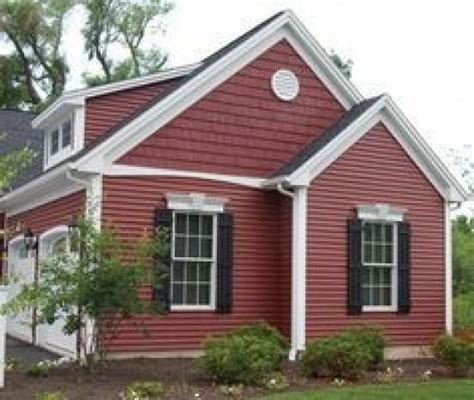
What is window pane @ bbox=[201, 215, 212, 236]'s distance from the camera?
654 inches

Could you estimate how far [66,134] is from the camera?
1852 centimetres

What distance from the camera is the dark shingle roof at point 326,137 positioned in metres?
17.0

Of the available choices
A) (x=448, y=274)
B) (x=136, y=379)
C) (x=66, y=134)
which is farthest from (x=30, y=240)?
(x=448, y=274)

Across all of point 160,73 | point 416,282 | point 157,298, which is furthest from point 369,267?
point 160,73

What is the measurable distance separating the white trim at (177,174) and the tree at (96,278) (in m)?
2.20

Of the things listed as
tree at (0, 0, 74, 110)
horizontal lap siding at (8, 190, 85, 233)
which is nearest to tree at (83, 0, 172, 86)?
tree at (0, 0, 74, 110)

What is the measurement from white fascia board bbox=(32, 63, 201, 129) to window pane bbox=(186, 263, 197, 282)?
4.01 metres

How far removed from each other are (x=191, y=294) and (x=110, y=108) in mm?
4269

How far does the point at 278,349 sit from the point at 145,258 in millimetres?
2474

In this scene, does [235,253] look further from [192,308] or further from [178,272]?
[192,308]

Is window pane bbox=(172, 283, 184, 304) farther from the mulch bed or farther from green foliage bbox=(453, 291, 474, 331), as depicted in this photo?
green foliage bbox=(453, 291, 474, 331)

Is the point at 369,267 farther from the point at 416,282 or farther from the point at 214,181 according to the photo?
the point at 214,181

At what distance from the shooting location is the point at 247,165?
1722 cm

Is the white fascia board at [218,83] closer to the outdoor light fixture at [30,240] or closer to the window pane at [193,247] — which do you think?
the window pane at [193,247]
